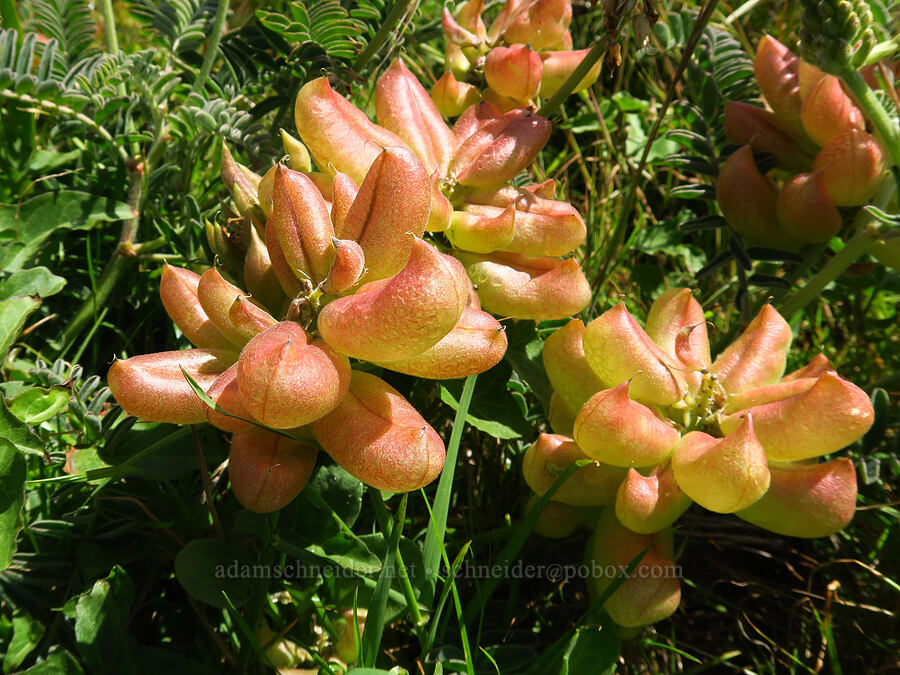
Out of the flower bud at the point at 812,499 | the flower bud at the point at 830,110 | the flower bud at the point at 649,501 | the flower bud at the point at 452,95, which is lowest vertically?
the flower bud at the point at 649,501

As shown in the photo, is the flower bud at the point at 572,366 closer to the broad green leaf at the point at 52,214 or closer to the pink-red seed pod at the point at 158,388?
the pink-red seed pod at the point at 158,388

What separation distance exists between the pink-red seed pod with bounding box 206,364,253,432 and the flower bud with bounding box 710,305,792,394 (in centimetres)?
86

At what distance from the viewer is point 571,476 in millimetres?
1397

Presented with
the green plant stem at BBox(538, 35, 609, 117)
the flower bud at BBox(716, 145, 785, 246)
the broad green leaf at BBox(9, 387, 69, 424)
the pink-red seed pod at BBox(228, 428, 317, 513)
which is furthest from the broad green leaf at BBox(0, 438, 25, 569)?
the flower bud at BBox(716, 145, 785, 246)

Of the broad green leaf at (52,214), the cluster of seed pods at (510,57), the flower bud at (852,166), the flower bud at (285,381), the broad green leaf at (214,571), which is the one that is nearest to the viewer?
the flower bud at (285,381)

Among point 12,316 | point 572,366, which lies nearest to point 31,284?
point 12,316

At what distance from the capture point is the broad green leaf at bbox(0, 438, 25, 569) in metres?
1.28

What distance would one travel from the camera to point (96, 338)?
1888 mm

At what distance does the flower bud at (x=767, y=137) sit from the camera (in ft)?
5.75

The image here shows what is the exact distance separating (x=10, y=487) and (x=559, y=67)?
1.37 metres

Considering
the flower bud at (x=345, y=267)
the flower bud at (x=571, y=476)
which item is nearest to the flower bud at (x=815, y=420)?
the flower bud at (x=571, y=476)

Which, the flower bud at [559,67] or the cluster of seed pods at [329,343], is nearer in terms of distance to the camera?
the cluster of seed pods at [329,343]

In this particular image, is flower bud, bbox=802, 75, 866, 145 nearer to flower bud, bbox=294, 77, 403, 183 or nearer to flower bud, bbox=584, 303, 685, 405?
flower bud, bbox=584, 303, 685, 405

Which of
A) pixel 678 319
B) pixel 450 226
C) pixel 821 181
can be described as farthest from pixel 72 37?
pixel 821 181
